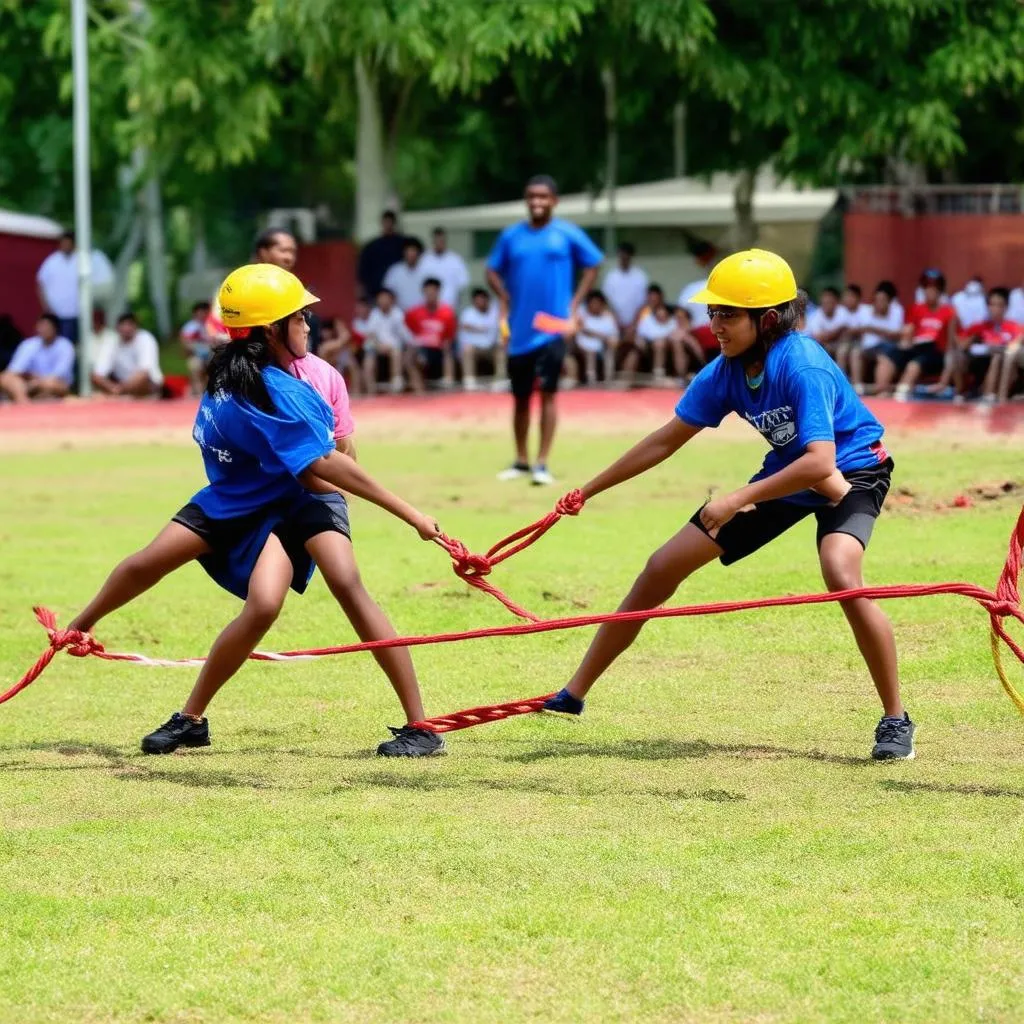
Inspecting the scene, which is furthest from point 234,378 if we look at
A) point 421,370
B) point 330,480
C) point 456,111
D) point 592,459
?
point 456,111

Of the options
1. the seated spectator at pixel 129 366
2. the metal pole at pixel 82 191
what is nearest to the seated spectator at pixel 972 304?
the seated spectator at pixel 129 366

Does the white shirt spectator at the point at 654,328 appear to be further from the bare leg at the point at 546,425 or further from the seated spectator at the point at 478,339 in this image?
→ the bare leg at the point at 546,425

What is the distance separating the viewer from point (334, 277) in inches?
990

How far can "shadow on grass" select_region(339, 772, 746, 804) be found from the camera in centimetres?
627

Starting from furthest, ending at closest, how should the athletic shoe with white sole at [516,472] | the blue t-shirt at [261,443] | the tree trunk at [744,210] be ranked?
the tree trunk at [744,210] → the athletic shoe with white sole at [516,472] → the blue t-shirt at [261,443]

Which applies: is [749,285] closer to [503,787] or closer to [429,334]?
[503,787]

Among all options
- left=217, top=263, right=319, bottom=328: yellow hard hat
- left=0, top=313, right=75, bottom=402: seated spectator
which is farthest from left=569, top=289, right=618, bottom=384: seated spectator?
left=217, top=263, right=319, bottom=328: yellow hard hat

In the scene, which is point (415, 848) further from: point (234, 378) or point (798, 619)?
point (798, 619)

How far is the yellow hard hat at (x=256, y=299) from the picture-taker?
661 cm

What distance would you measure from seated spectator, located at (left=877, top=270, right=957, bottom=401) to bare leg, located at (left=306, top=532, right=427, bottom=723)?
13688 mm

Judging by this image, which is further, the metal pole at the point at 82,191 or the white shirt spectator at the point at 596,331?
the metal pole at the point at 82,191

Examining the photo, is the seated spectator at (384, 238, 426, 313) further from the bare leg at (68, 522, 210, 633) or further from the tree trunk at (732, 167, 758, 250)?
the bare leg at (68, 522, 210, 633)

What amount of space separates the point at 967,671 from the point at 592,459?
7.66m

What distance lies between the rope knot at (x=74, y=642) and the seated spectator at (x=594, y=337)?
16.0 meters
